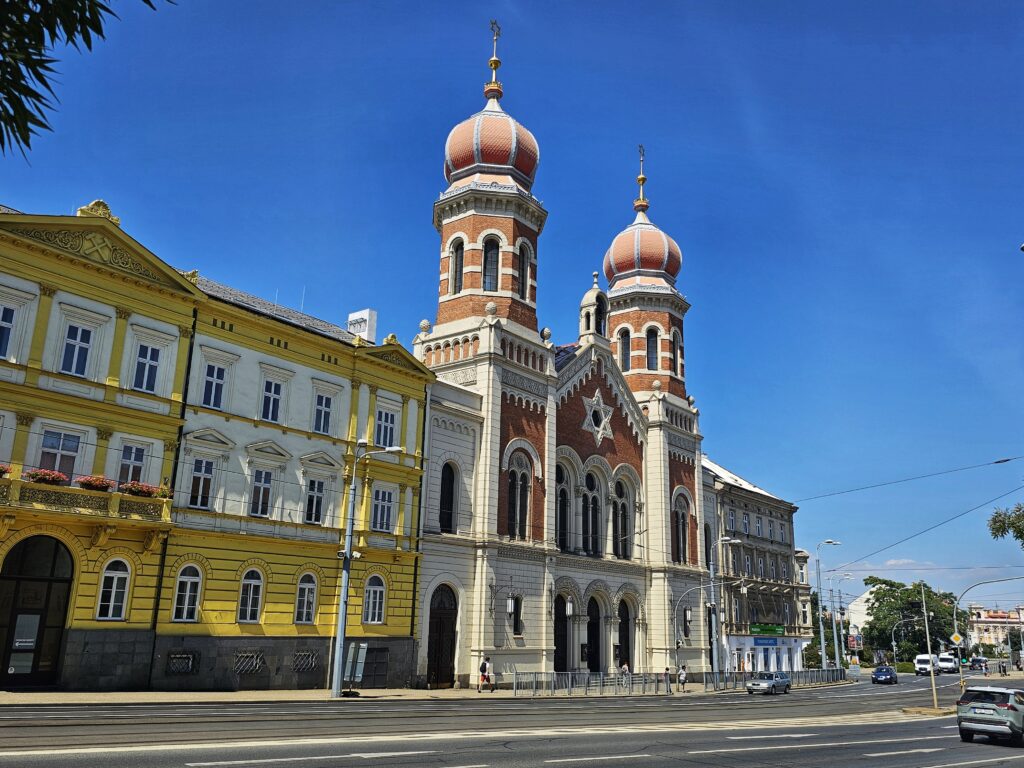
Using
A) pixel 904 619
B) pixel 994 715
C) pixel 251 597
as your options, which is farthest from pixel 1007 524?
pixel 904 619

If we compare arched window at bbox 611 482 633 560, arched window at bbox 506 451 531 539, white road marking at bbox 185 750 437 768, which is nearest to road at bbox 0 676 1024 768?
white road marking at bbox 185 750 437 768

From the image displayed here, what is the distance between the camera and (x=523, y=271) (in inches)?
1876

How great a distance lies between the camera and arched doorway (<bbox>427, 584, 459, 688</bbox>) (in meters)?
37.2

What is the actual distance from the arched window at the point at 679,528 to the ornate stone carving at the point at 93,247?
3669cm

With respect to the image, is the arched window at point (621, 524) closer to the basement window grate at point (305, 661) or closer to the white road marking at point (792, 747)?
the basement window grate at point (305, 661)

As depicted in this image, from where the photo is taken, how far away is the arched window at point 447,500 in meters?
39.5

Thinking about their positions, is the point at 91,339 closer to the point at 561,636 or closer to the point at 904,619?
the point at 561,636

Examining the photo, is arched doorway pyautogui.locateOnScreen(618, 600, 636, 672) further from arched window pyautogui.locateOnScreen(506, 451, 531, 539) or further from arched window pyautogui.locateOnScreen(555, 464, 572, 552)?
arched window pyautogui.locateOnScreen(506, 451, 531, 539)

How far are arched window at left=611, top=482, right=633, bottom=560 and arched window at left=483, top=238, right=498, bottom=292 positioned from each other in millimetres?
14835

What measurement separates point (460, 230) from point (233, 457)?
2110 centimetres

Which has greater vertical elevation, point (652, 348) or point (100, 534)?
point (652, 348)

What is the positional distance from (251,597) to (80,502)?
7344 mm

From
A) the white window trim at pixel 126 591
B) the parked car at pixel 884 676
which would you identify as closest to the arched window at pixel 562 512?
the white window trim at pixel 126 591

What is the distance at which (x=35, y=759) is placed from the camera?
11.7 metres
